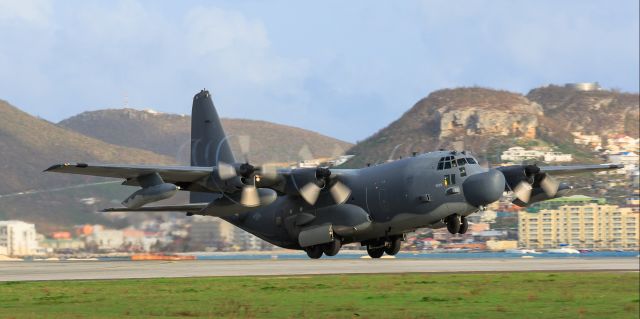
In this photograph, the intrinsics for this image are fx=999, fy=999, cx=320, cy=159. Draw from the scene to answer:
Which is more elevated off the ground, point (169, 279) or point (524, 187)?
point (524, 187)

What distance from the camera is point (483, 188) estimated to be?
4656 centimetres

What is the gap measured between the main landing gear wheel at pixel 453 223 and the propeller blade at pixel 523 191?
5717mm

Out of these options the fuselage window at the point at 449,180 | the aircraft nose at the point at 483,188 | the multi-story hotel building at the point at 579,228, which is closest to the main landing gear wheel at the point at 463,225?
the aircraft nose at the point at 483,188

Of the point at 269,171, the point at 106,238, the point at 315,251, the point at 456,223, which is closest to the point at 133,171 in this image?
the point at 269,171

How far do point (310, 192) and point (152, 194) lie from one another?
332 inches

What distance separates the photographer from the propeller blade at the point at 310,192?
4959 cm

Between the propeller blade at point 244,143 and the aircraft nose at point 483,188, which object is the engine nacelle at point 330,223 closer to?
the propeller blade at point 244,143

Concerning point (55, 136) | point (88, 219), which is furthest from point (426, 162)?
point (55, 136)

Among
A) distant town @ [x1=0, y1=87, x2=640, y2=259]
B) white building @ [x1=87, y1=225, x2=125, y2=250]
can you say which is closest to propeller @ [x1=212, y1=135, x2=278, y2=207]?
distant town @ [x1=0, y1=87, x2=640, y2=259]

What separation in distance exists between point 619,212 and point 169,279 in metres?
127

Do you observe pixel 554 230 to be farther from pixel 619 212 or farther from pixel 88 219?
pixel 88 219

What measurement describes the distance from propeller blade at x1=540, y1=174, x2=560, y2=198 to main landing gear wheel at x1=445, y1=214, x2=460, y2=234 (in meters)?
7.08

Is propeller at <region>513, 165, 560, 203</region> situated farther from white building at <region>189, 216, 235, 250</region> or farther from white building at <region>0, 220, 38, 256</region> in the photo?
white building at <region>0, 220, 38, 256</region>

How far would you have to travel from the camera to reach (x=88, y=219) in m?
64.6
